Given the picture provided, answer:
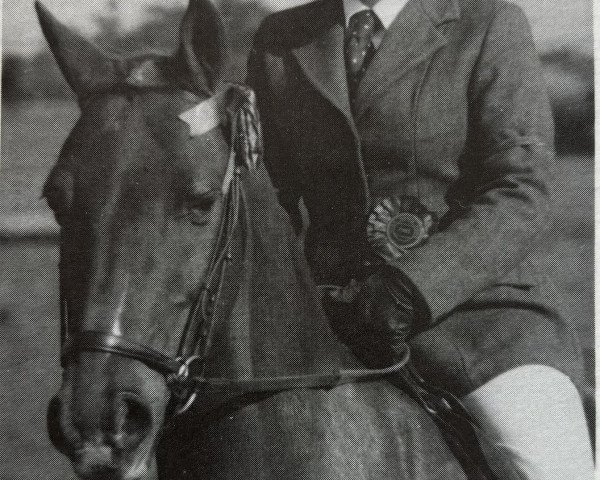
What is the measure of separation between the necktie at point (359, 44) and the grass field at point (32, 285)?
1.65ft

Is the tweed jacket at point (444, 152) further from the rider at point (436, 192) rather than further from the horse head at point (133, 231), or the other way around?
the horse head at point (133, 231)

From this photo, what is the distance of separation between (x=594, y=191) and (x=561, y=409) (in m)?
0.55

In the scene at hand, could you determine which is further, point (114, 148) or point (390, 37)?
point (390, 37)

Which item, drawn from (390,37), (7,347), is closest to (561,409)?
(390,37)

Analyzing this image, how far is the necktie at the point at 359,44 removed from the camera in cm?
147

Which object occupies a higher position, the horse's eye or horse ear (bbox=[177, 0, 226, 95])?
horse ear (bbox=[177, 0, 226, 95])

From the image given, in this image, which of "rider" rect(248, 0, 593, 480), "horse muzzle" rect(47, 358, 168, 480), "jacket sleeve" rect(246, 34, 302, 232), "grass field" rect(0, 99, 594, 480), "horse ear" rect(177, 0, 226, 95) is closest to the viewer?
"horse muzzle" rect(47, 358, 168, 480)

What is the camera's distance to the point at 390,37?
1436 millimetres

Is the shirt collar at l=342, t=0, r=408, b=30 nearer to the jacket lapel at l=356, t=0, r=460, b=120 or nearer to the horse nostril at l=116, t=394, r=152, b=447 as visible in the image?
the jacket lapel at l=356, t=0, r=460, b=120

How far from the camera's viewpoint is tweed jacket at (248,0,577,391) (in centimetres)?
131

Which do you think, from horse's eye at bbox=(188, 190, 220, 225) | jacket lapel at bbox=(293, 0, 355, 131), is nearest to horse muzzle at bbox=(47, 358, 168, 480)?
horse's eye at bbox=(188, 190, 220, 225)

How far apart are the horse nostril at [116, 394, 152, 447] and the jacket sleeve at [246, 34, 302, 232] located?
19.7 inches

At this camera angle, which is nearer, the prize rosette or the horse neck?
the horse neck

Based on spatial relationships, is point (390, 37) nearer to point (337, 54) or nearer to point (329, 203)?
point (337, 54)
